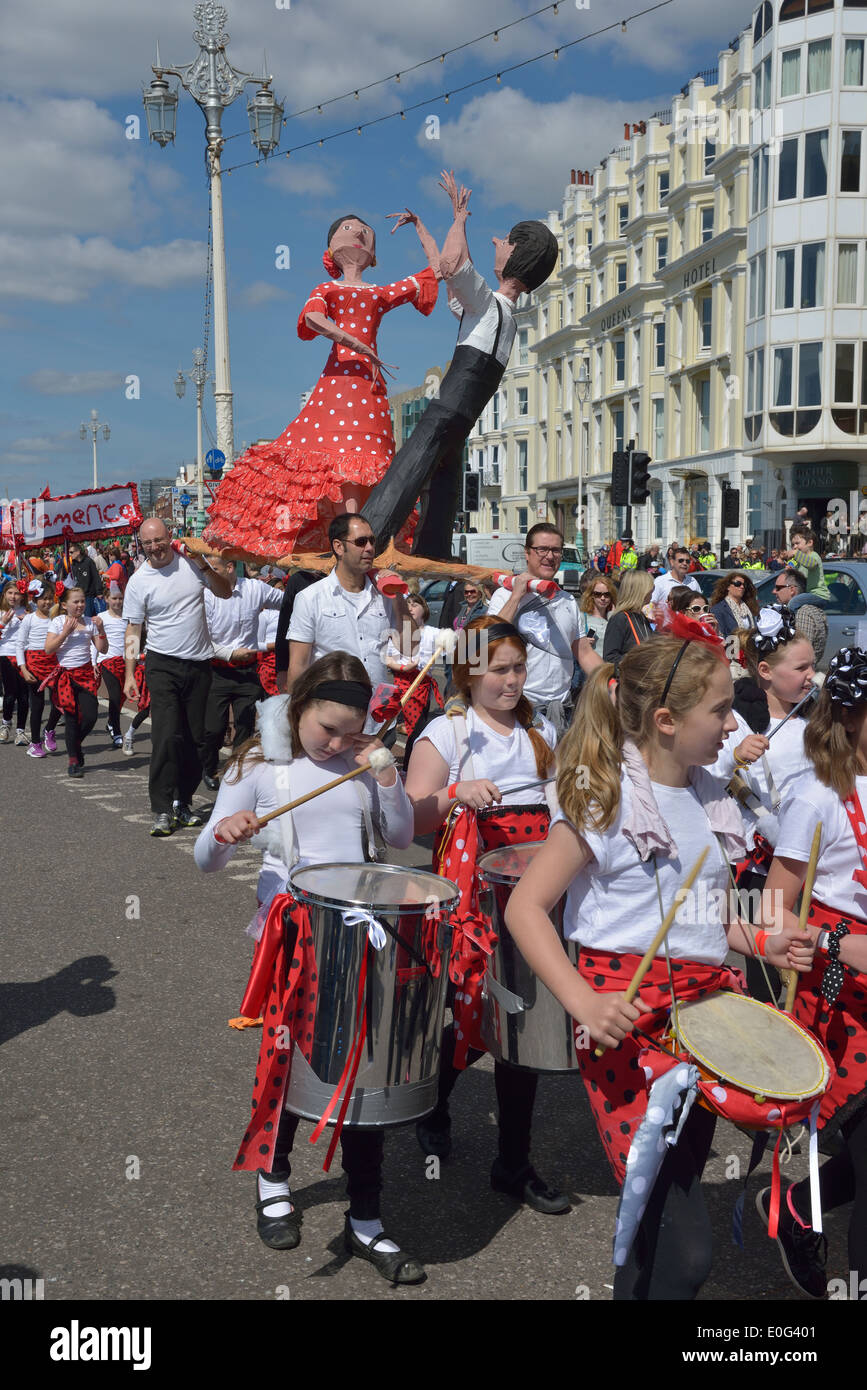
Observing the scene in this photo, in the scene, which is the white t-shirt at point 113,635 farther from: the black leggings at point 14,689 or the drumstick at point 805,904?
the drumstick at point 805,904

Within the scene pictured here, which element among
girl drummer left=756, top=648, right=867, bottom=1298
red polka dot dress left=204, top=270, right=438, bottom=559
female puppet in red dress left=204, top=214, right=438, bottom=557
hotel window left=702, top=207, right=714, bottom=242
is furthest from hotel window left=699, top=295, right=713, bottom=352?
girl drummer left=756, top=648, right=867, bottom=1298

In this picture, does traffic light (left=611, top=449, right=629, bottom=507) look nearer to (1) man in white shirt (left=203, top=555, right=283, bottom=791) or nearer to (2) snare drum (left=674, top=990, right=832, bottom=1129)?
(1) man in white shirt (left=203, top=555, right=283, bottom=791)

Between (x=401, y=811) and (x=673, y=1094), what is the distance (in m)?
1.36

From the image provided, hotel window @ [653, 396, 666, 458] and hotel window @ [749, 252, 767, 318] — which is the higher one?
hotel window @ [749, 252, 767, 318]

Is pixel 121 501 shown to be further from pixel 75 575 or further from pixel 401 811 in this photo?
pixel 401 811

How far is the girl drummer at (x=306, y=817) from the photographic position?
3.20 m

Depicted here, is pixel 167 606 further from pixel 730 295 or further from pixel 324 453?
pixel 730 295

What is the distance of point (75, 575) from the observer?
19.1 metres

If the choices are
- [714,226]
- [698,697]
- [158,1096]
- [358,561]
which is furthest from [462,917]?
[714,226]

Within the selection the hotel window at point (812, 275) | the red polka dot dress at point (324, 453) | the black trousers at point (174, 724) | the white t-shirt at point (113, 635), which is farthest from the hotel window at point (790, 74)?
the black trousers at point (174, 724)

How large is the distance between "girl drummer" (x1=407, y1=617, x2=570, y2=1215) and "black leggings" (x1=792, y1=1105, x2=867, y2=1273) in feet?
2.35

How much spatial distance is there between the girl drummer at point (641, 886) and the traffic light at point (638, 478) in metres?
15.0

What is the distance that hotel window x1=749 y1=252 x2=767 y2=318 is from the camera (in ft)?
124

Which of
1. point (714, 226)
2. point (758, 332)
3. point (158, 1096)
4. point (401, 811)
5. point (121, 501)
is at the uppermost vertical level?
point (714, 226)
